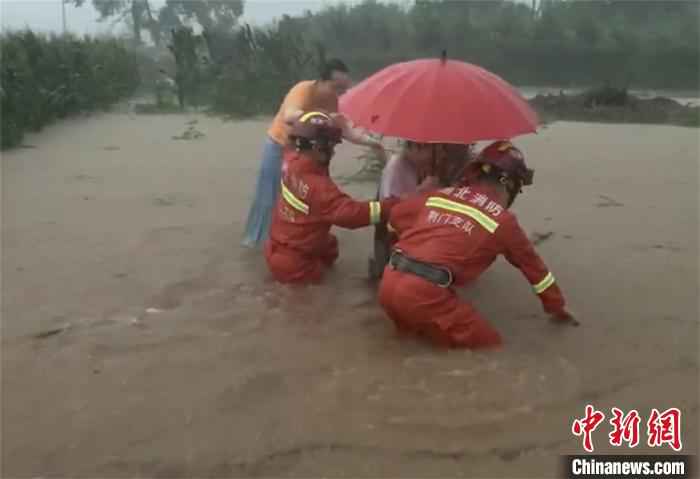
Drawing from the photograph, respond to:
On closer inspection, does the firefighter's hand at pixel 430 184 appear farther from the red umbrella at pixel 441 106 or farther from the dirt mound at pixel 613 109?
the dirt mound at pixel 613 109

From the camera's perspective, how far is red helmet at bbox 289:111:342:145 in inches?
201

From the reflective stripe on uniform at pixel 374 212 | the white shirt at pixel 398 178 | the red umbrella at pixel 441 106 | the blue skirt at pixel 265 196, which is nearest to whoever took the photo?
the red umbrella at pixel 441 106

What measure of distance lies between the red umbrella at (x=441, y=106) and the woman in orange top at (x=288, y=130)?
36.3 inches

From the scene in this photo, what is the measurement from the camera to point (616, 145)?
39.7 feet

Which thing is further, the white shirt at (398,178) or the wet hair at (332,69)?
the wet hair at (332,69)

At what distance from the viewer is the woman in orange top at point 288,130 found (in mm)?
5781

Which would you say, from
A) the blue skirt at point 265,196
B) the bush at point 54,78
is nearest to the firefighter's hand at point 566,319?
the blue skirt at point 265,196

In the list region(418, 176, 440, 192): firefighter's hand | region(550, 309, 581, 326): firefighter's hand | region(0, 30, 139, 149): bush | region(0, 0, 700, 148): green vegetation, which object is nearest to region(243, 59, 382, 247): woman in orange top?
region(418, 176, 440, 192): firefighter's hand

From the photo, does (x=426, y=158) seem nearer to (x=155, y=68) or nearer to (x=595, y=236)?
(x=595, y=236)

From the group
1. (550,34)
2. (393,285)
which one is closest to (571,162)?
(393,285)

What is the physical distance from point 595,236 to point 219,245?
9.59 feet

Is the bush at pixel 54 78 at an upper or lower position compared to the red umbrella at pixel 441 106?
lower

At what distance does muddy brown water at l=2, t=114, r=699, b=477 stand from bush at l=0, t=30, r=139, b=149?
5.86 m

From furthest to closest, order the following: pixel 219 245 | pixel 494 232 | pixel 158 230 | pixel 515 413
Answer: pixel 158 230, pixel 219 245, pixel 494 232, pixel 515 413
